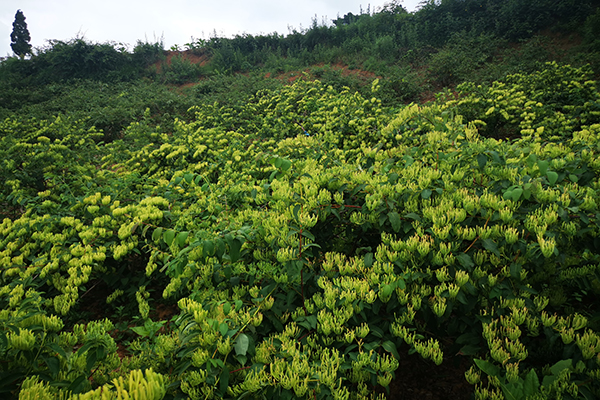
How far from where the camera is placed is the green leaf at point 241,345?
0.97m

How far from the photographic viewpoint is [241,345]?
99cm

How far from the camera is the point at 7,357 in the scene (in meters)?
0.99

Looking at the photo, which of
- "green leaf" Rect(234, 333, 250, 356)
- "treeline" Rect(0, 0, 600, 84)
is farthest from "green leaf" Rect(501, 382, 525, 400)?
"treeline" Rect(0, 0, 600, 84)

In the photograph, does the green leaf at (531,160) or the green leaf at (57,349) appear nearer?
the green leaf at (57,349)

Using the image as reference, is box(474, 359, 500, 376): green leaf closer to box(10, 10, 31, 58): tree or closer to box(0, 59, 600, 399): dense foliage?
box(0, 59, 600, 399): dense foliage

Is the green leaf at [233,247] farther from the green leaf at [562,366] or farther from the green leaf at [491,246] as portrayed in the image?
the green leaf at [562,366]

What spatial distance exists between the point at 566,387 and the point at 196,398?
115 cm

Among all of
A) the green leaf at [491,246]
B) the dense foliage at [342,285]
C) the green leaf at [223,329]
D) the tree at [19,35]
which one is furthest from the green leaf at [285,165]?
the tree at [19,35]

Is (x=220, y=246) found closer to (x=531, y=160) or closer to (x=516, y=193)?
(x=516, y=193)

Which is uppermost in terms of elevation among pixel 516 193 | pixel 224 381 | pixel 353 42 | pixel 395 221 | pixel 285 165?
pixel 353 42

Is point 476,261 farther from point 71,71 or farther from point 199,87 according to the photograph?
point 71,71

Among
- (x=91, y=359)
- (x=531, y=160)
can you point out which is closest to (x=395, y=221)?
(x=531, y=160)

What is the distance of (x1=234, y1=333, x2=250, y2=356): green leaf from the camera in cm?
97

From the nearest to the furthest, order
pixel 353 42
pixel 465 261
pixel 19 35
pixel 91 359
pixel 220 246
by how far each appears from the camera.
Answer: pixel 91 359 → pixel 465 261 → pixel 220 246 → pixel 353 42 → pixel 19 35
